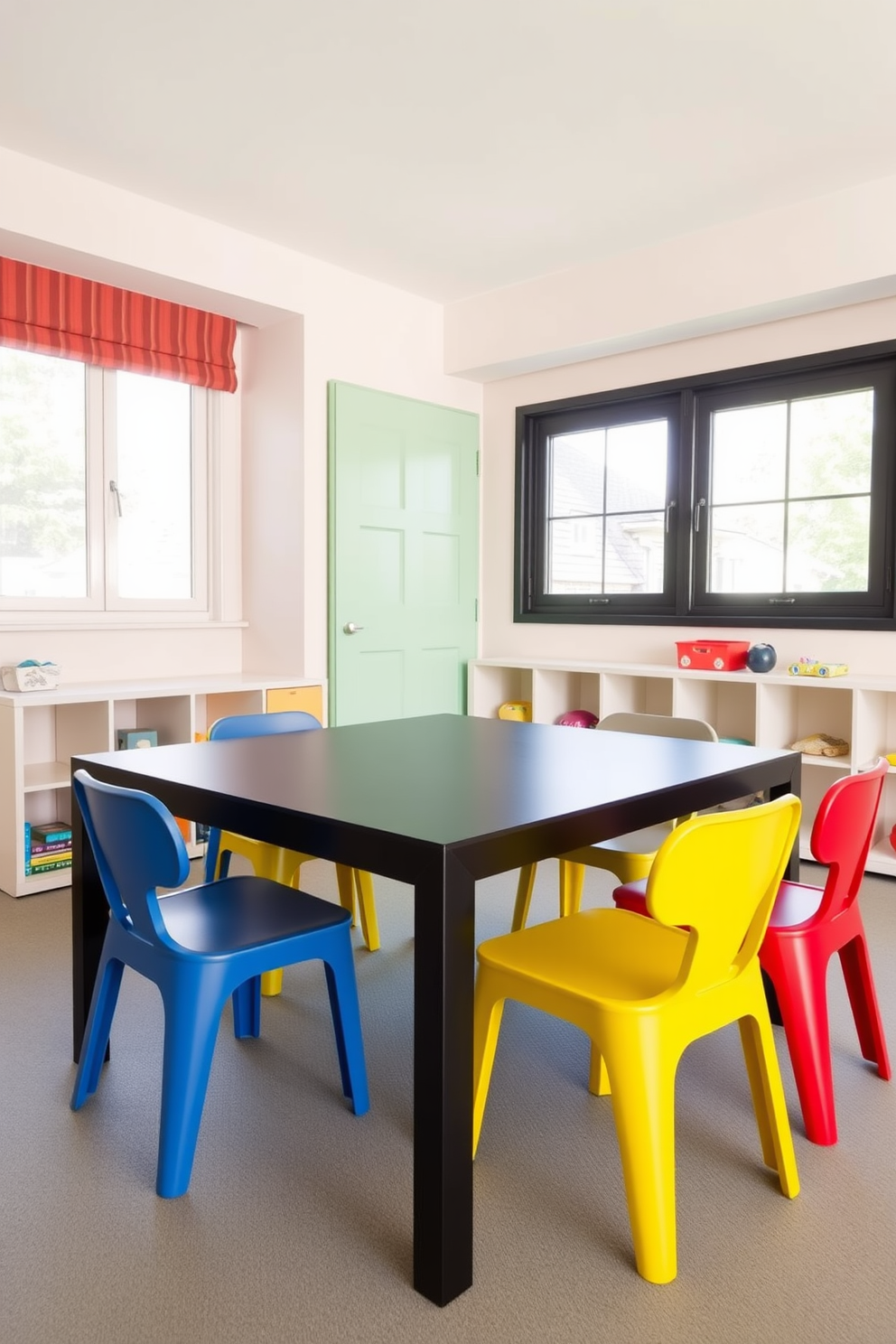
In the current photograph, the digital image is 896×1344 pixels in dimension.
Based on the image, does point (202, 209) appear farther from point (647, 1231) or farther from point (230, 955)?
point (647, 1231)

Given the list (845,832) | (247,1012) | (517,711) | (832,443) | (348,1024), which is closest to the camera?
(845,832)

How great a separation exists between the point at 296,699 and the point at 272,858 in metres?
1.91

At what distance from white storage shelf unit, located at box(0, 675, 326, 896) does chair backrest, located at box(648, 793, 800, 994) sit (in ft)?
8.89

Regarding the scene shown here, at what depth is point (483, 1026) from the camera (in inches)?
70.6

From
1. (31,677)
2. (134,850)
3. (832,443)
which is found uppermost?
(832,443)

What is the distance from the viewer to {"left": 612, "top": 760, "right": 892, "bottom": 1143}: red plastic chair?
1.86 meters

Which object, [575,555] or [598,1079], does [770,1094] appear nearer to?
[598,1079]

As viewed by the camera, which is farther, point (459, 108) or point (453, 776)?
point (459, 108)

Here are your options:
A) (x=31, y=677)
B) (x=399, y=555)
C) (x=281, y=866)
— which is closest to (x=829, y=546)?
(x=399, y=555)

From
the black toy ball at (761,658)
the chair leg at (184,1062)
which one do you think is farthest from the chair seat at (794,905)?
the black toy ball at (761,658)

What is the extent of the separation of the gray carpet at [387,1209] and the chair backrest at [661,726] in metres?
0.86

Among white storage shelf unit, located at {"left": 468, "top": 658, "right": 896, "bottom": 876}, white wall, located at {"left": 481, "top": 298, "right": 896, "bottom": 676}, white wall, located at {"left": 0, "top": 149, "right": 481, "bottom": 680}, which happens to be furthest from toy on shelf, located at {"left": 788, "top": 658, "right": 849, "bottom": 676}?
white wall, located at {"left": 0, "top": 149, "right": 481, "bottom": 680}

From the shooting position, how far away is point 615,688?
4.70 metres

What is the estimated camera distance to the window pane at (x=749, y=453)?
4441 millimetres
